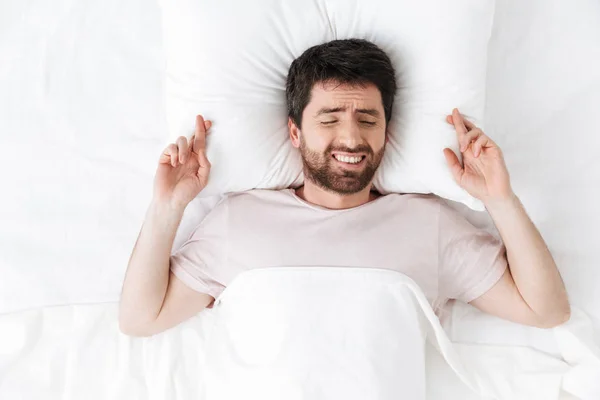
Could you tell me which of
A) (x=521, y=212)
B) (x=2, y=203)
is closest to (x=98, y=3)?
(x=2, y=203)

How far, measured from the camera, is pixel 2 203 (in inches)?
72.1

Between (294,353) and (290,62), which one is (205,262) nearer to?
(294,353)

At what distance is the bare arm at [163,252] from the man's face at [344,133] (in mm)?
288

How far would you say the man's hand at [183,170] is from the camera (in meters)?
1.62

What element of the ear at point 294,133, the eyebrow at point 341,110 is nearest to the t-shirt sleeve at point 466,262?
the eyebrow at point 341,110

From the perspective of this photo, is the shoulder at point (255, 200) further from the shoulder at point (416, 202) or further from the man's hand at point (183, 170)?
the shoulder at point (416, 202)

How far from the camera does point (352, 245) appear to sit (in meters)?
1.61

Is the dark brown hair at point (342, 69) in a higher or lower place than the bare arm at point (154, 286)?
higher

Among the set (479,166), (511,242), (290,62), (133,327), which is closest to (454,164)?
(479,166)

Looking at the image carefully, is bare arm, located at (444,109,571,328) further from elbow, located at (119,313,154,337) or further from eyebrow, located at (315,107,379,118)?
elbow, located at (119,313,154,337)

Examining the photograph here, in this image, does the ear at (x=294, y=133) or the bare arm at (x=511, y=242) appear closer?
the bare arm at (x=511, y=242)

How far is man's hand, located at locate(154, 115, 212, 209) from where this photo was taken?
162 cm

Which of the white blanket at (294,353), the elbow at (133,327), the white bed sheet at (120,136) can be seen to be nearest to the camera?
the white blanket at (294,353)

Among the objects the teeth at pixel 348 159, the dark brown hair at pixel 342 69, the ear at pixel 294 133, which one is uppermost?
the dark brown hair at pixel 342 69
